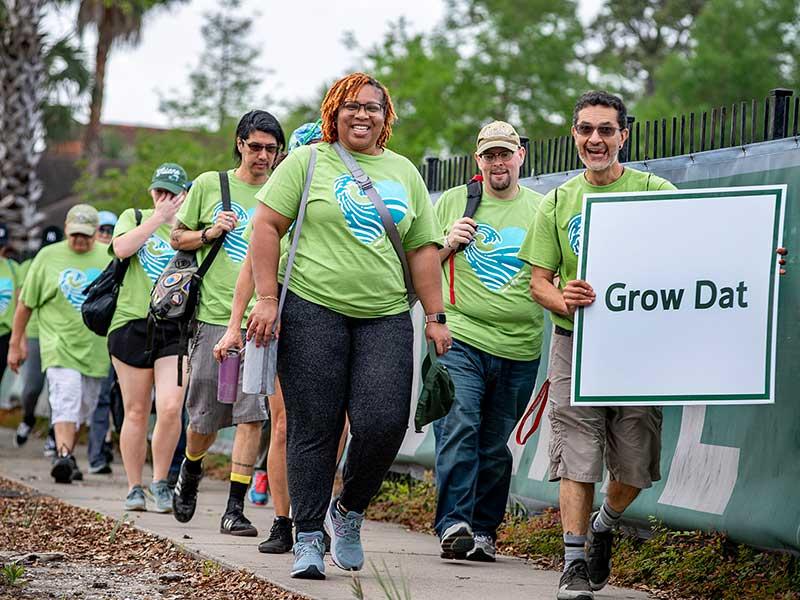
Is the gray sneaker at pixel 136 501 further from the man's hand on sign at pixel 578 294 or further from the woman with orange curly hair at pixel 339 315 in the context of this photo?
the man's hand on sign at pixel 578 294

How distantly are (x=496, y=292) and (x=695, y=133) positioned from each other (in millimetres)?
1184

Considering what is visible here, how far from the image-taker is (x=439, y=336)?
236 inches

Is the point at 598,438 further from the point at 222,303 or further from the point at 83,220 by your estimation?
the point at 83,220

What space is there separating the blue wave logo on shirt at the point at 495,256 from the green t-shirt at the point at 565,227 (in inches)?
42.6

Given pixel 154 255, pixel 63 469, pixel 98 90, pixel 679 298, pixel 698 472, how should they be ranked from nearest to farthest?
pixel 679 298 → pixel 698 472 → pixel 154 255 → pixel 63 469 → pixel 98 90

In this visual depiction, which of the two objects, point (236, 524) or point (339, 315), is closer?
point (339, 315)

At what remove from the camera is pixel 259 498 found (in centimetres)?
940

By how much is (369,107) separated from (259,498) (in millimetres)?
4102

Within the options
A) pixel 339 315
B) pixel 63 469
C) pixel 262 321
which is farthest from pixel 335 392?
pixel 63 469

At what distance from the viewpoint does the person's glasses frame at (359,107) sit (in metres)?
5.91

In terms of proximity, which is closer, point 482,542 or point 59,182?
point 482,542

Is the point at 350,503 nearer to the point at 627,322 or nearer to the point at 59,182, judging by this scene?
the point at 627,322

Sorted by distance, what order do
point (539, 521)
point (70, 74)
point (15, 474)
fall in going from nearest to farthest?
point (539, 521), point (15, 474), point (70, 74)

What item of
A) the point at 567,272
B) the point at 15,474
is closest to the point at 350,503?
the point at 567,272
